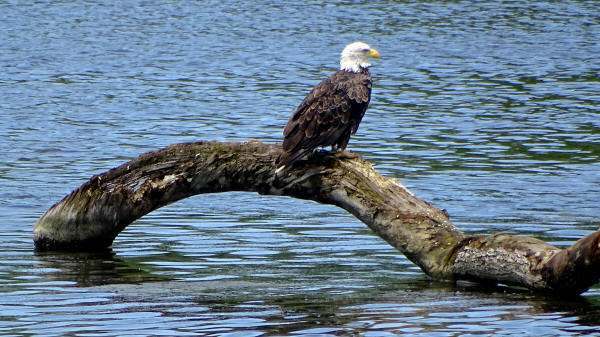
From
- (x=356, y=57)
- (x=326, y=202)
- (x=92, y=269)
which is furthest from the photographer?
(x=356, y=57)

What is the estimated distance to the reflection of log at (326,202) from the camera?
321 inches

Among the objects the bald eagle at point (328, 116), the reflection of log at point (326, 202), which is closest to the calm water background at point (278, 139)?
the reflection of log at point (326, 202)

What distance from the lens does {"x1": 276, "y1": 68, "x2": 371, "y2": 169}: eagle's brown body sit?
29.2ft

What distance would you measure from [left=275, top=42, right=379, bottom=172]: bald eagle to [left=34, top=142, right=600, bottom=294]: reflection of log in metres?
0.15

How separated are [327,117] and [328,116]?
0.06 feet

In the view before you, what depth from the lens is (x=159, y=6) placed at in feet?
119

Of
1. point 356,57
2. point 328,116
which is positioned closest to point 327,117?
point 328,116

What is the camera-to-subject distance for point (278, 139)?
16.4m

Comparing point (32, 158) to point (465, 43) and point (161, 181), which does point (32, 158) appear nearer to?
point (161, 181)

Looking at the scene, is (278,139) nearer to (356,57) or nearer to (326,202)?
(356,57)

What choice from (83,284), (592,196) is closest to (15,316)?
(83,284)

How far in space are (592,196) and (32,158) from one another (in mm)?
6809

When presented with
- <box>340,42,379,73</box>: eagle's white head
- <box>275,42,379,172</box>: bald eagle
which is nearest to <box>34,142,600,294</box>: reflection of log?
<box>275,42,379,172</box>: bald eagle

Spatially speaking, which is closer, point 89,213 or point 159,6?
point 89,213
